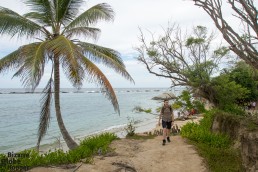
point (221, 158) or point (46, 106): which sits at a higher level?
point (46, 106)

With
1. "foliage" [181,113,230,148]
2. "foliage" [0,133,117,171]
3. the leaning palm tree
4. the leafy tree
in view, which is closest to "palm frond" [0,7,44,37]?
the leaning palm tree

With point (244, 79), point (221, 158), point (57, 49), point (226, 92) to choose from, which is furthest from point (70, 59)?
point (244, 79)

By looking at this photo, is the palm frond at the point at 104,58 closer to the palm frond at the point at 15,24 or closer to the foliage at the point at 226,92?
the palm frond at the point at 15,24

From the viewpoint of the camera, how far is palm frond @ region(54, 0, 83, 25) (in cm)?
1037

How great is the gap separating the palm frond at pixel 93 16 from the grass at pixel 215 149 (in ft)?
19.6

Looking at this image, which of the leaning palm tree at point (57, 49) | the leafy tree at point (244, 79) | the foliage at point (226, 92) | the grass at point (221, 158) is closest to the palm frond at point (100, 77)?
the leaning palm tree at point (57, 49)

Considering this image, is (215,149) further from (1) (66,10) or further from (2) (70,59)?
(1) (66,10)

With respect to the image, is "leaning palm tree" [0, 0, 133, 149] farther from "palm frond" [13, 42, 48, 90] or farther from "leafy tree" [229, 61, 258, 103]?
"leafy tree" [229, 61, 258, 103]

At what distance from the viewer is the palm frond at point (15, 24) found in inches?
362

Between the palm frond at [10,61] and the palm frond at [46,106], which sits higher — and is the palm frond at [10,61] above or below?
above

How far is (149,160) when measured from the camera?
838 cm

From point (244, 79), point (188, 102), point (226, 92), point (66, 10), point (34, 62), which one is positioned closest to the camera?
point (34, 62)

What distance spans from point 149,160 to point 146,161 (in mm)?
138

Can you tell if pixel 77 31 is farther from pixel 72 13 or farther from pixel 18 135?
pixel 18 135
